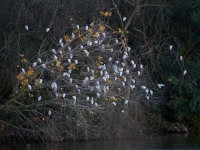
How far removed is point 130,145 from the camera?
24281 millimetres

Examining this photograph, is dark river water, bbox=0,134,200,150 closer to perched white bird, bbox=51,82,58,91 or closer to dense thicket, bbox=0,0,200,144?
dense thicket, bbox=0,0,200,144

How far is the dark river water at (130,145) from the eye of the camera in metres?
23.3

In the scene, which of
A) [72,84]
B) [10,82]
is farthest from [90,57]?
[10,82]

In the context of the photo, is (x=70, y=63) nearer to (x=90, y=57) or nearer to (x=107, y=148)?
(x=90, y=57)

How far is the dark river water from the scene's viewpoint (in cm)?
2330

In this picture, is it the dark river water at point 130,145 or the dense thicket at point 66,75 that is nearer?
the dark river water at point 130,145

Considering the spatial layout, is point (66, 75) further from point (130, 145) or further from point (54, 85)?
point (130, 145)

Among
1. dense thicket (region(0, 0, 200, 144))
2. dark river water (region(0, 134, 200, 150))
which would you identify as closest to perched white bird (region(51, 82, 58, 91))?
dense thicket (region(0, 0, 200, 144))

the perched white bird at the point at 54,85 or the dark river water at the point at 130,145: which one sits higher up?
the perched white bird at the point at 54,85

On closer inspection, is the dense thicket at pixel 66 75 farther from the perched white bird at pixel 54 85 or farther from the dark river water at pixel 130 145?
the dark river water at pixel 130 145

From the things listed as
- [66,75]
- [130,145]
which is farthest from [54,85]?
[130,145]

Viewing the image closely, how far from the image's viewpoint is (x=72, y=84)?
79.3 ft

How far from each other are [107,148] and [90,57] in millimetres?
3560

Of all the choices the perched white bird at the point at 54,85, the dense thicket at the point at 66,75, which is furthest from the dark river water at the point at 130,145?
the perched white bird at the point at 54,85
